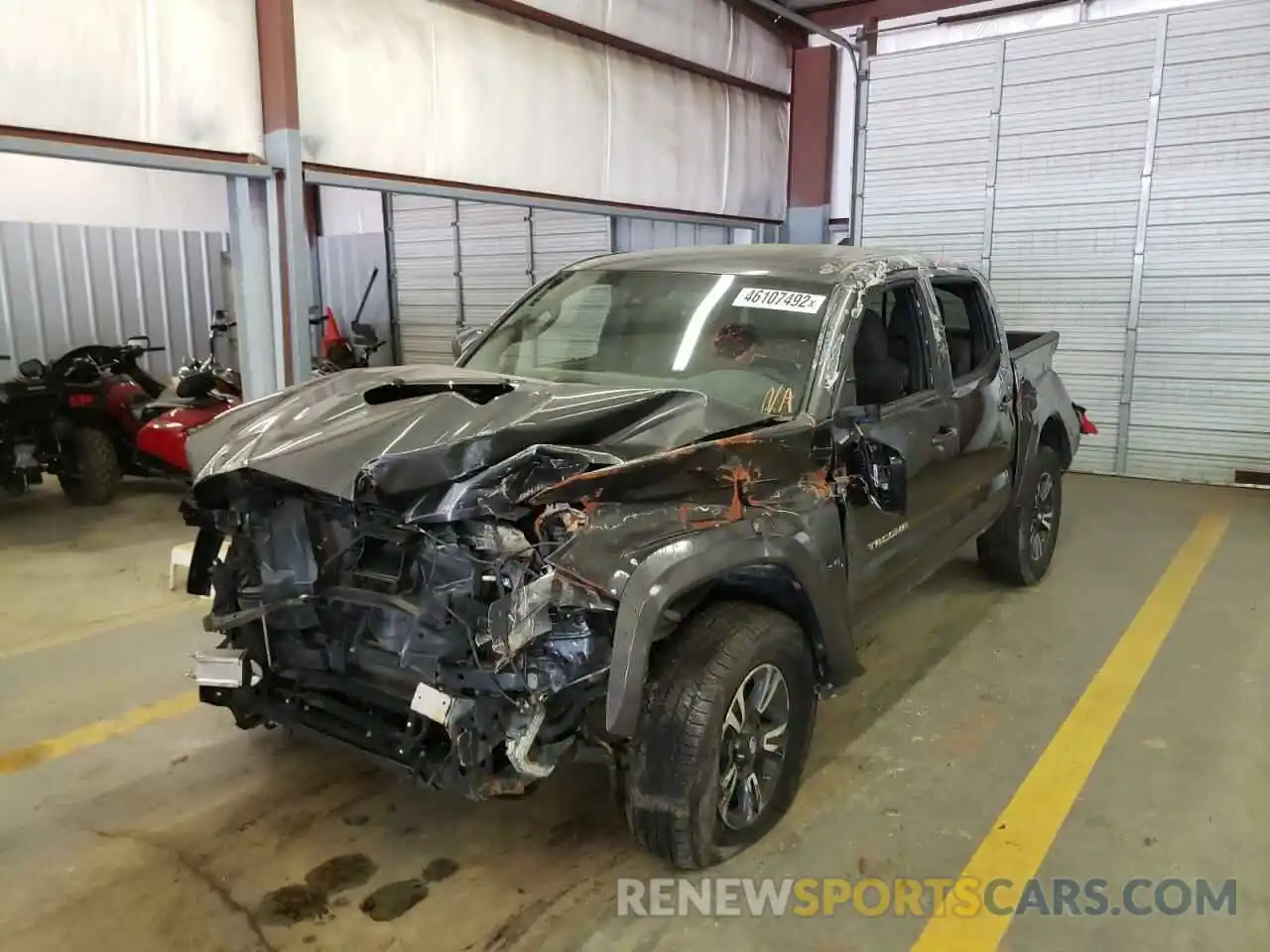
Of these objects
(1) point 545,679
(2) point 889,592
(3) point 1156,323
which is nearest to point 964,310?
(2) point 889,592

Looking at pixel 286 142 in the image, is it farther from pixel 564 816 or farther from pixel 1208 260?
pixel 1208 260

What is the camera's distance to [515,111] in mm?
6902

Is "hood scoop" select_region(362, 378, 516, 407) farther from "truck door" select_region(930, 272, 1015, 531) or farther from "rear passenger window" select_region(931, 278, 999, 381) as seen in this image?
"rear passenger window" select_region(931, 278, 999, 381)

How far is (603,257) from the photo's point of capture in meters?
3.96

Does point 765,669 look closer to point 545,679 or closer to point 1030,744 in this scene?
point 545,679

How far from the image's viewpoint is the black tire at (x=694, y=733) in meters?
2.35

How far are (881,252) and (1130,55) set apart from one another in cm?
604

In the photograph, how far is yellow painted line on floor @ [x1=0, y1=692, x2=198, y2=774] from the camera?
3.20 m

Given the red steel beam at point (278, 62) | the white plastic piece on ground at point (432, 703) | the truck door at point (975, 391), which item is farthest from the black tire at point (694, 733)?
the red steel beam at point (278, 62)

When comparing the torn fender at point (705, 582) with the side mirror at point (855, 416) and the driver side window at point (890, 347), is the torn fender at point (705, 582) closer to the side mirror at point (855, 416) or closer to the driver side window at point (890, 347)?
the side mirror at point (855, 416)

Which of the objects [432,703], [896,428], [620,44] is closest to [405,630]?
[432,703]

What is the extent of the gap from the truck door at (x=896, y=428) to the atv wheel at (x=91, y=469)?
5910 millimetres

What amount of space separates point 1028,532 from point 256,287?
452 centimetres

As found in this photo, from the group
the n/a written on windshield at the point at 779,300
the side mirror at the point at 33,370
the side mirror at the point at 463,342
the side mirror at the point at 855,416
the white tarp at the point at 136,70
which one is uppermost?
the white tarp at the point at 136,70
